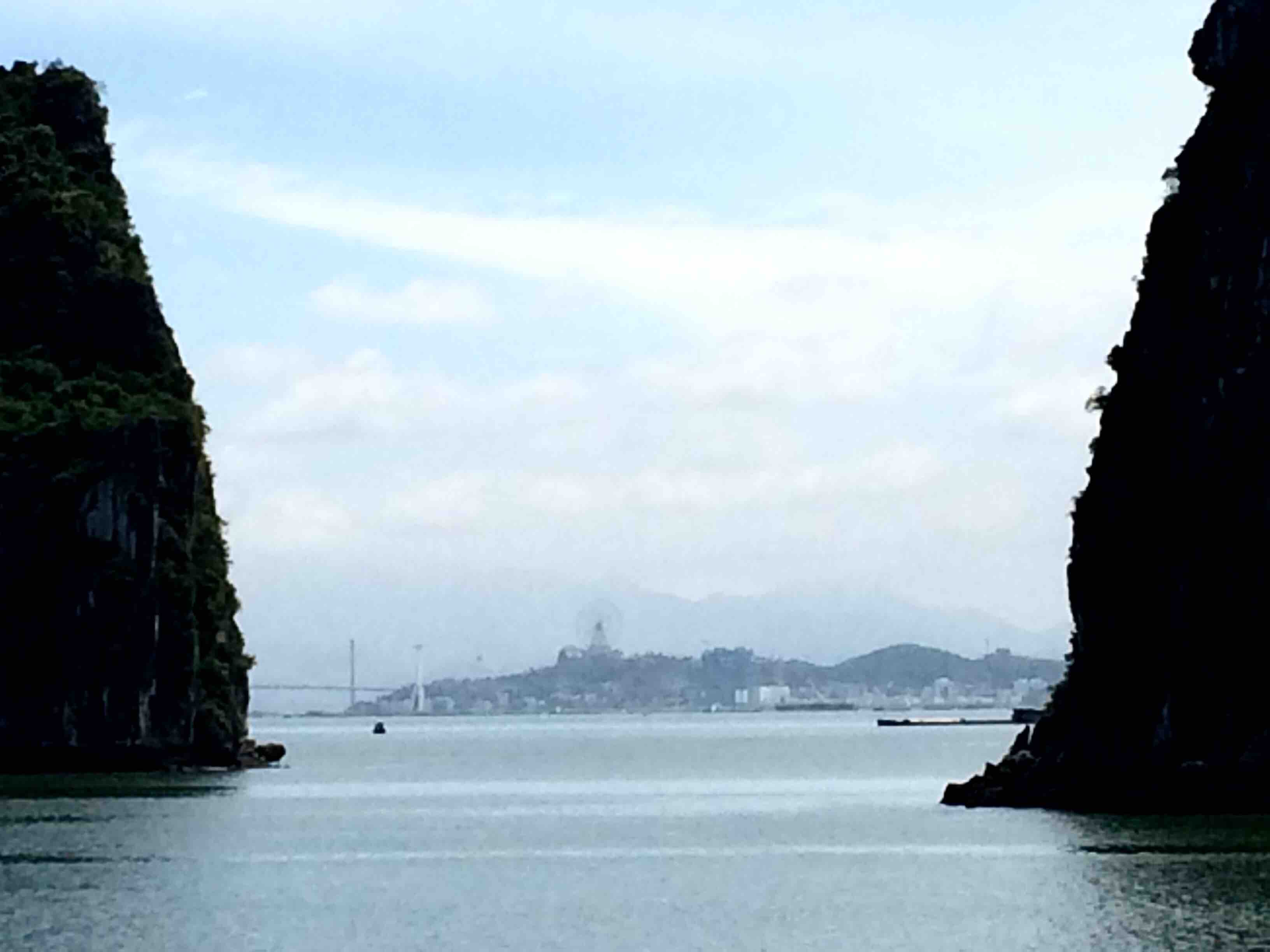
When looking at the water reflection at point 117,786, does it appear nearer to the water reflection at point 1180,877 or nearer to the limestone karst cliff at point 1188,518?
the limestone karst cliff at point 1188,518

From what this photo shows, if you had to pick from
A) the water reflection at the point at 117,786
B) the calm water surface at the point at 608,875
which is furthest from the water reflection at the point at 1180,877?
the water reflection at the point at 117,786

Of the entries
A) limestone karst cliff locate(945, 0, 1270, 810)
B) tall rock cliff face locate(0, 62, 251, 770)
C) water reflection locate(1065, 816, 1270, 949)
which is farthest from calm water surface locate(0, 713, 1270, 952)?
tall rock cliff face locate(0, 62, 251, 770)

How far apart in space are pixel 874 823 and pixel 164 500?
53705 millimetres

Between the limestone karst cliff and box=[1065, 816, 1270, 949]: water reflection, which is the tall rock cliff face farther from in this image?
box=[1065, 816, 1270, 949]: water reflection

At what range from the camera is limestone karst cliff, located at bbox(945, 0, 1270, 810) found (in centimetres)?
8519

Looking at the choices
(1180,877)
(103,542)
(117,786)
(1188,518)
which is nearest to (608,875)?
(1180,877)

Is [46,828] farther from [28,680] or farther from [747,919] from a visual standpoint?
[28,680]

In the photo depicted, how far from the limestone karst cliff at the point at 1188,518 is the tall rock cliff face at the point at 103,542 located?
51420 mm

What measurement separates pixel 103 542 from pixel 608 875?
220 feet

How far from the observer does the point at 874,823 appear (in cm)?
9588

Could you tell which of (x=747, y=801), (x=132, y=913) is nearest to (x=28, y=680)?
(x=747, y=801)

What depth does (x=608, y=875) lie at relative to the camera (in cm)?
7362

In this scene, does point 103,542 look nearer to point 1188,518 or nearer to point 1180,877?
point 1188,518

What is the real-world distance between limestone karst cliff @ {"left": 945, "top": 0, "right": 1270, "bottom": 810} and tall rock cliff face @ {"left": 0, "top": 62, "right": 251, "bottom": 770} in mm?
51420
